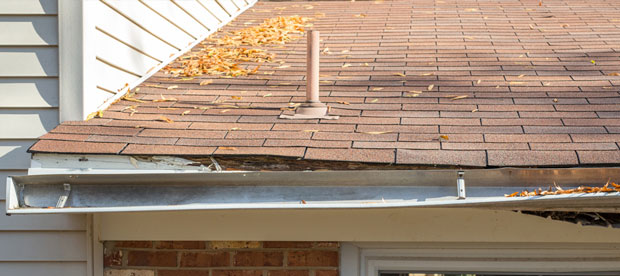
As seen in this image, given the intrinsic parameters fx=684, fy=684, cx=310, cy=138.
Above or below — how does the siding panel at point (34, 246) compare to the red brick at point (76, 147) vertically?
below

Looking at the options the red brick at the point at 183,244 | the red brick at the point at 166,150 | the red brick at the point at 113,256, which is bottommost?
the red brick at the point at 113,256

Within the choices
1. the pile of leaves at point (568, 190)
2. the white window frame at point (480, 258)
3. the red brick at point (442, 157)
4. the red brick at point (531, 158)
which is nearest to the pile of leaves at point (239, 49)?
the white window frame at point (480, 258)

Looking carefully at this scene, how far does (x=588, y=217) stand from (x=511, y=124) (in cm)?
70

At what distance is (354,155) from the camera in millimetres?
3162

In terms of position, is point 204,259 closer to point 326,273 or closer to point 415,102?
point 326,273

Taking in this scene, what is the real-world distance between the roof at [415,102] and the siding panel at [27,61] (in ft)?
1.42

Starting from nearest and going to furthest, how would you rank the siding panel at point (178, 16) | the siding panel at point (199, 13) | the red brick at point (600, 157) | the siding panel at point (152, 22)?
1. the red brick at point (600, 157)
2. the siding panel at point (152, 22)
3. the siding panel at point (178, 16)
4. the siding panel at point (199, 13)

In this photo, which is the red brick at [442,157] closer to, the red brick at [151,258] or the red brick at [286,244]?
the red brick at [286,244]

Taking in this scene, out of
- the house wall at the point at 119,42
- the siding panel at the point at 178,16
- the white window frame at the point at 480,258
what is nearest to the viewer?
the white window frame at the point at 480,258

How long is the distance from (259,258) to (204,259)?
0.30 meters

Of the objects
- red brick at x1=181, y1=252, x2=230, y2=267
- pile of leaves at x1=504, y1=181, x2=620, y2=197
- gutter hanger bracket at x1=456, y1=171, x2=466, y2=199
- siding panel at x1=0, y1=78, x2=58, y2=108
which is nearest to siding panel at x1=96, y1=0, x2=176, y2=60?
siding panel at x1=0, y1=78, x2=58, y2=108

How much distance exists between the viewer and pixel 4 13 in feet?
12.9

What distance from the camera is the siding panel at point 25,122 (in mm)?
3867

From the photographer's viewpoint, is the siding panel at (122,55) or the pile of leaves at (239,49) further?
the pile of leaves at (239,49)
